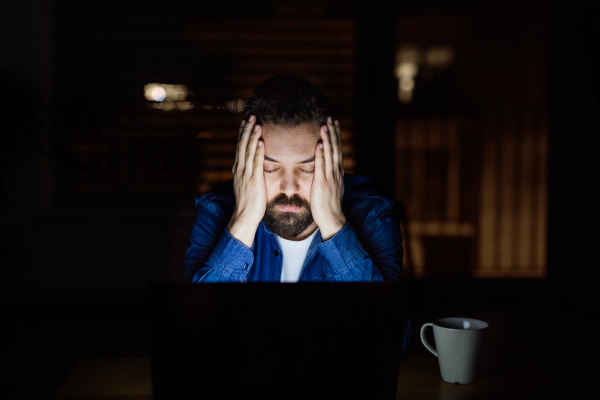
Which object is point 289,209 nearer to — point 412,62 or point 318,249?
point 318,249

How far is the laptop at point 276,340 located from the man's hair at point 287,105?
67 cm

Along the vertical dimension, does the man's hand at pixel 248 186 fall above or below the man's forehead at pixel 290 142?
below

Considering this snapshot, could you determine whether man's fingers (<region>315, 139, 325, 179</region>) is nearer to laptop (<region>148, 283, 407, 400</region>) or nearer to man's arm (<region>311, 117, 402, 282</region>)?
man's arm (<region>311, 117, 402, 282</region>)

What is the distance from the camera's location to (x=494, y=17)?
3.16 meters

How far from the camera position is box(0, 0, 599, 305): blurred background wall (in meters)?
2.81

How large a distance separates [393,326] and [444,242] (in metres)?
2.89

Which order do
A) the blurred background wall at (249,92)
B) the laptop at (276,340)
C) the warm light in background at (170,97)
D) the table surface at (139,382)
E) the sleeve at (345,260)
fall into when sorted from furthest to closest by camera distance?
the warm light in background at (170,97) → the blurred background wall at (249,92) → the sleeve at (345,260) → the table surface at (139,382) → the laptop at (276,340)

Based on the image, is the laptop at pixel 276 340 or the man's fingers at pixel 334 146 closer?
the laptop at pixel 276 340

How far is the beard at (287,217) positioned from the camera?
113 cm

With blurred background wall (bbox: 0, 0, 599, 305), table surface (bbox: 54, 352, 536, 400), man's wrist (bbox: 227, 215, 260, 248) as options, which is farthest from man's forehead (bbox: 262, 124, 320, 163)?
blurred background wall (bbox: 0, 0, 599, 305)

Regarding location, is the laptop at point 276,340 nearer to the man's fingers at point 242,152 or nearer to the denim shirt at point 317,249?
the denim shirt at point 317,249

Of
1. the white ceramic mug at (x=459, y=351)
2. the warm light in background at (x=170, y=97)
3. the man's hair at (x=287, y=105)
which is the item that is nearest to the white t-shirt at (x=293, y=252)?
the man's hair at (x=287, y=105)

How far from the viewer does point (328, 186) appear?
3.66ft

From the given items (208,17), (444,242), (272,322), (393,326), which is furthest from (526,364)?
(208,17)
